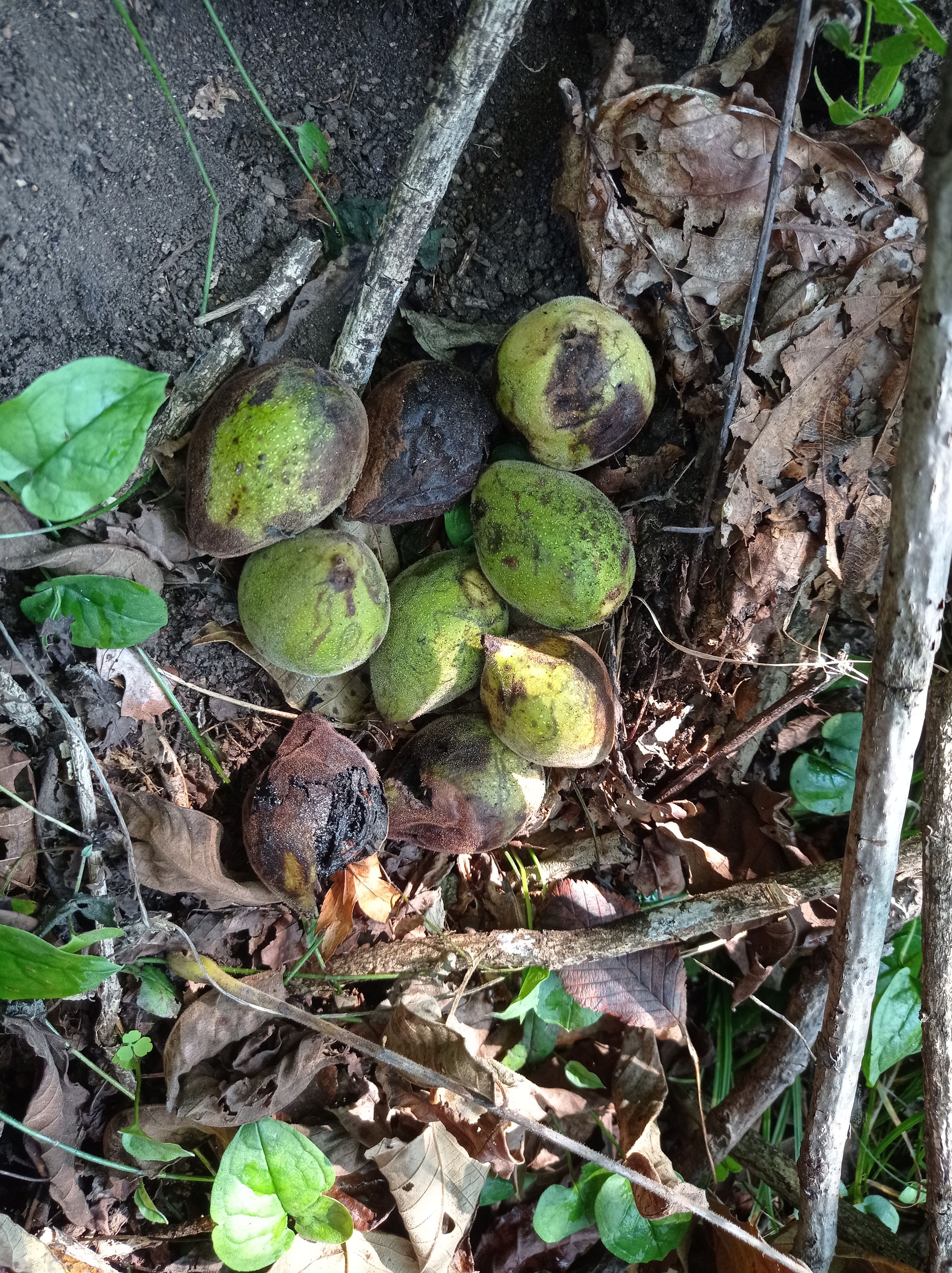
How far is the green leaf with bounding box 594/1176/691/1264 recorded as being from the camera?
2.06 metres

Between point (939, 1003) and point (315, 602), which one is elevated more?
point (315, 602)

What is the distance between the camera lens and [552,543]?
197 cm

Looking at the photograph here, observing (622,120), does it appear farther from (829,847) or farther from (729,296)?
(829,847)

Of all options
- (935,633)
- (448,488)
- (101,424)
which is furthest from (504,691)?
(101,424)

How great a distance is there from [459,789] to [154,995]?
0.91 meters

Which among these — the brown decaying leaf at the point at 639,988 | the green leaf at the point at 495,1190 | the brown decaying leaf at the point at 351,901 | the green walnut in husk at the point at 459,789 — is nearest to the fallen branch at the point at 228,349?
the green walnut in husk at the point at 459,789

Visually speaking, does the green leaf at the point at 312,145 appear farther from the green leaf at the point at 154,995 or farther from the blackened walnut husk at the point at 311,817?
the green leaf at the point at 154,995

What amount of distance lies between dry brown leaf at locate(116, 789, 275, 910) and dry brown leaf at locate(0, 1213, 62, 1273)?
2.58 ft

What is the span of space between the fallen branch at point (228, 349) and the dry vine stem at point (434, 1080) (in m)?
1.23

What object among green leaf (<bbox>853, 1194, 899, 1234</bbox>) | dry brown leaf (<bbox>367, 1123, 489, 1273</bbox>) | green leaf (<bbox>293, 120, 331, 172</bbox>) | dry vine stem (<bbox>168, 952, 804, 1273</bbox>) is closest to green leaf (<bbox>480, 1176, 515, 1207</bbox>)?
dry brown leaf (<bbox>367, 1123, 489, 1273</bbox>)

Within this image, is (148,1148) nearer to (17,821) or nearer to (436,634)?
(17,821)

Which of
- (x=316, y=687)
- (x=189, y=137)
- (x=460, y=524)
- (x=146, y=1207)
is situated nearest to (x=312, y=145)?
(x=189, y=137)

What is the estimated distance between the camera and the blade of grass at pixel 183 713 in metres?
2.01

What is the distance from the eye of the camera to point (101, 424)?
1.48 metres
